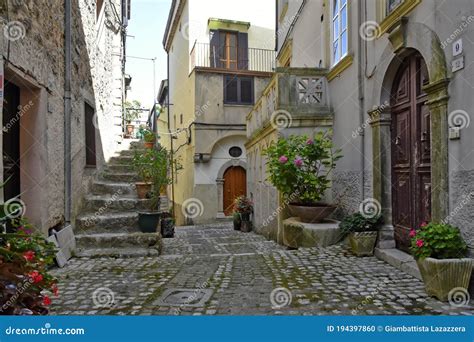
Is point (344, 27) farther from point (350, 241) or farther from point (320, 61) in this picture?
point (350, 241)

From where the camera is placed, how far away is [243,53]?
57.1 feet

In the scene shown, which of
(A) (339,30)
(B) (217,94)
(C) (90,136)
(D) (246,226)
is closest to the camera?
(A) (339,30)

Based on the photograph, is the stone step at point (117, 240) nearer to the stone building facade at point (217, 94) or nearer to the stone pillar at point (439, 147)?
the stone pillar at point (439, 147)

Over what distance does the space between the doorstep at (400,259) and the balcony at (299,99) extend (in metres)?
2.97

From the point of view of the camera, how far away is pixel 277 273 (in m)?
4.64

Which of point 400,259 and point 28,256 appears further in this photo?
point 400,259

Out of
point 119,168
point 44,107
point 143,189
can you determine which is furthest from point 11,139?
point 119,168

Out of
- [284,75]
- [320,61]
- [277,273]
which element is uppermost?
[320,61]

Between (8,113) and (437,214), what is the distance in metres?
5.61

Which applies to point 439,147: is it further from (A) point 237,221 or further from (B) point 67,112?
(A) point 237,221

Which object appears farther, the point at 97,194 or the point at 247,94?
the point at 247,94

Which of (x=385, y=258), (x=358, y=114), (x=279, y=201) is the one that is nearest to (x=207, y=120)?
(x=279, y=201)

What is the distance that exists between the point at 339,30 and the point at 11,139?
608cm

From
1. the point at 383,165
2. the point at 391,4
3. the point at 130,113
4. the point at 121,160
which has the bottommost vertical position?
the point at 383,165
